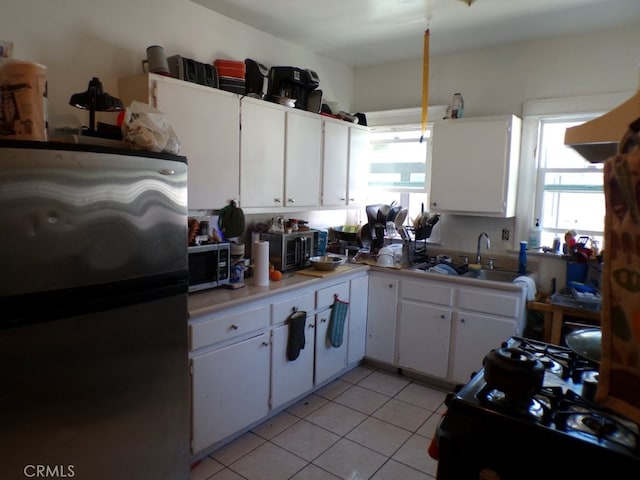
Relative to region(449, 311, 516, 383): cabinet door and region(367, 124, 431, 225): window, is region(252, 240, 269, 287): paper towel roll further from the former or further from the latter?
region(367, 124, 431, 225): window

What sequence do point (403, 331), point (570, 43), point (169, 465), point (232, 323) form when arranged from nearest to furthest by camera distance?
point (169, 465)
point (232, 323)
point (570, 43)
point (403, 331)

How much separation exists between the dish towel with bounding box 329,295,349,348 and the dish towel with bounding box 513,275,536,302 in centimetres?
127

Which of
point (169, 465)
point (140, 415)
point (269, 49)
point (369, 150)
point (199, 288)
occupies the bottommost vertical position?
point (169, 465)

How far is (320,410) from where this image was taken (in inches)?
117

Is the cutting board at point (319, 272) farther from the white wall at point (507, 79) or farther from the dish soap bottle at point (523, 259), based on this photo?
the dish soap bottle at point (523, 259)

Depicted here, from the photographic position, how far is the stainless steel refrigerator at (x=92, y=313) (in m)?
1.37

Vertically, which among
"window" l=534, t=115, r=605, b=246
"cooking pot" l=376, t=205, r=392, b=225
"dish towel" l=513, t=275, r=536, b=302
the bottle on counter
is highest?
Answer: "window" l=534, t=115, r=605, b=246

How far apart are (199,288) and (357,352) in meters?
1.61

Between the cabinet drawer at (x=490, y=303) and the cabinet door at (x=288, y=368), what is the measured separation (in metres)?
1.14

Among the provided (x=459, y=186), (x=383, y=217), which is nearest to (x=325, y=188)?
(x=383, y=217)

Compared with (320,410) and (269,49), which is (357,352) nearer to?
(320,410)

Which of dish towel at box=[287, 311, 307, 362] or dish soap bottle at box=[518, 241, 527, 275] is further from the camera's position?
dish soap bottle at box=[518, 241, 527, 275]

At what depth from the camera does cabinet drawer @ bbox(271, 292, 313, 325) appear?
2.68m

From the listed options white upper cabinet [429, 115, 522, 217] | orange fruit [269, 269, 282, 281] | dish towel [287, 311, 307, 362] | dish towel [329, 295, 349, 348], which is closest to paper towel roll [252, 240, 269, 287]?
orange fruit [269, 269, 282, 281]
